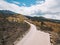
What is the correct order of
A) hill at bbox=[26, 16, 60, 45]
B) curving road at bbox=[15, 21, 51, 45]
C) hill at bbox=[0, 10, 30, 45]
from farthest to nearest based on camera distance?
hill at bbox=[26, 16, 60, 45] → curving road at bbox=[15, 21, 51, 45] → hill at bbox=[0, 10, 30, 45]

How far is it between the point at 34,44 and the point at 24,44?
241 cm

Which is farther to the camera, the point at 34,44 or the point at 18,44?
the point at 34,44

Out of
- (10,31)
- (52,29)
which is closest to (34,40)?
(10,31)

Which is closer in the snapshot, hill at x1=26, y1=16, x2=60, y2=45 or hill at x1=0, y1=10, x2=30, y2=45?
hill at x1=0, y1=10, x2=30, y2=45

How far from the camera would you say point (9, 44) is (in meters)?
23.9

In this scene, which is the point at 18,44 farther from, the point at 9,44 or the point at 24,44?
the point at 9,44

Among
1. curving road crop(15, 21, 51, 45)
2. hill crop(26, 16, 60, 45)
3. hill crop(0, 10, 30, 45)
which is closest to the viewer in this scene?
hill crop(0, 10, 30, 45)

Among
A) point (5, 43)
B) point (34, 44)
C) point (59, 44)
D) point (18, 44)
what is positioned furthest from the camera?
point (59, 44)

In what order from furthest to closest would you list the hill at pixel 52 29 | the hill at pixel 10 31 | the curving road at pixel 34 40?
the hill at pixel 52 29
the curving road at pixel 34 40
the hill at pixel 10 31

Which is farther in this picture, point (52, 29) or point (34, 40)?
point (52, 29)

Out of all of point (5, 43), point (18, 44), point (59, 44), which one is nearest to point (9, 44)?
point (5, 43)

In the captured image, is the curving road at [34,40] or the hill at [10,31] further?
the curving road at [34,40]

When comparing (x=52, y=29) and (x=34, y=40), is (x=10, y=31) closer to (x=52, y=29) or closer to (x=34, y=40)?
(x=34, y=40)

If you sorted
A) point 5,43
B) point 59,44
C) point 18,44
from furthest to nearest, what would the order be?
point 59,44, point 18,44, point 5,43
